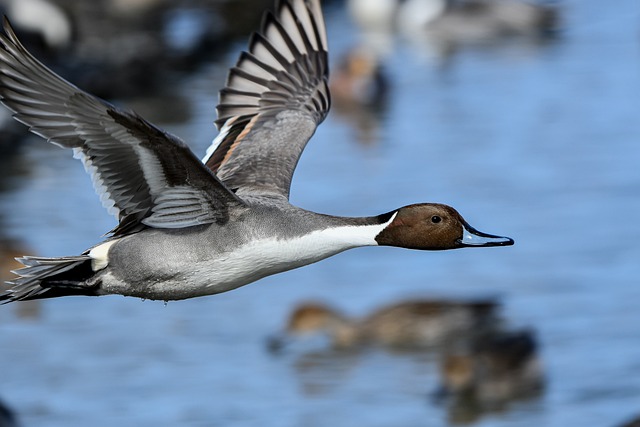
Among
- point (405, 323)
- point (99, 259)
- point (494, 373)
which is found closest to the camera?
point (99, 259)

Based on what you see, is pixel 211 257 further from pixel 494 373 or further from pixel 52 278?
pixel 494 373

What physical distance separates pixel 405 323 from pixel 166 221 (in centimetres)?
493

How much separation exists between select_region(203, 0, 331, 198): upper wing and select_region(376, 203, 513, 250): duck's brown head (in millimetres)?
943

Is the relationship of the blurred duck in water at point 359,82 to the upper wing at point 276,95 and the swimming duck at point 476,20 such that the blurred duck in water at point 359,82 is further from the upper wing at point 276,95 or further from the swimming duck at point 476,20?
the upper wing at point 276,95

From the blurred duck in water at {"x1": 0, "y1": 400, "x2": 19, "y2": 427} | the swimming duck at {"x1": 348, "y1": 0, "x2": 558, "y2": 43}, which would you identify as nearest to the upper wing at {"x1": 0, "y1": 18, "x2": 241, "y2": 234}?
the blurred duck in water at {"x1": 0, "y1": 400, "x2": 19, "y2": 427}

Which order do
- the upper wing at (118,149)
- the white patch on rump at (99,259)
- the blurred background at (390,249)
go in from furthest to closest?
1. the blurred background at (390,249)
2. the white patch on rump at (99,259)
3. the upper wing at (118,149)

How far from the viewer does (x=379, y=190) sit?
13.1m

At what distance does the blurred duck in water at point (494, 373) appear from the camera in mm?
9992

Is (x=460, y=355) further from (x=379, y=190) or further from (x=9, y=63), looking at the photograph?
(x=9, y=63)

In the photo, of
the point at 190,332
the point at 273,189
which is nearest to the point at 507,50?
the point at 190,332

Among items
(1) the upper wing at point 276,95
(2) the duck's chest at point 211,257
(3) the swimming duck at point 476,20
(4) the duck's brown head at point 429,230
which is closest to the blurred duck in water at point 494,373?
(1) the upper wing at point 276,95

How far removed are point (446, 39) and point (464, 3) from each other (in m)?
0.67

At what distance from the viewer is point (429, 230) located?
607 centimetres

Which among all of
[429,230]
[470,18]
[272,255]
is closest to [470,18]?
[470,18]
